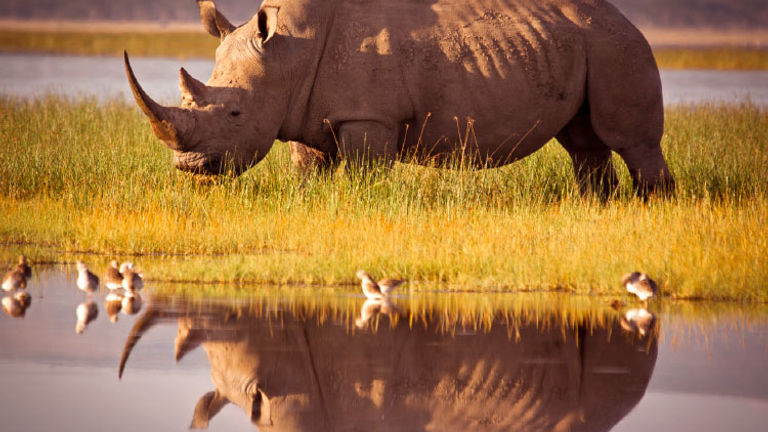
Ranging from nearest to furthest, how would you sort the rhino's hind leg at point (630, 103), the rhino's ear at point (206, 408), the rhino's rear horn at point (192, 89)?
the rhino's ear at point (206, 408) → the rhino's rear horn at point (192, 89) → the rhino's hind leg at point (630, 103)

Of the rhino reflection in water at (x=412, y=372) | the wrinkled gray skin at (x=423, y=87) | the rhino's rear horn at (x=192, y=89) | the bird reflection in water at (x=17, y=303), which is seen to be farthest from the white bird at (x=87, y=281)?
the rhino's rear horn at (x=192, y=89)

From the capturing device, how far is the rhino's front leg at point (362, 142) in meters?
10.2

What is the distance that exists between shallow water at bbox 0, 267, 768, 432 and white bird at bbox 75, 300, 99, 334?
0.14 ft

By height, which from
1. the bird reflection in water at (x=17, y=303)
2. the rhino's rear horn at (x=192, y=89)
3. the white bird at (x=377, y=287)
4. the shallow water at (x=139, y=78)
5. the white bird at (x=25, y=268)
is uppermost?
the shallow water at (x=139, y=78)

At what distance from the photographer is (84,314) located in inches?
266

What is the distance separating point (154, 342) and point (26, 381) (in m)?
0.84

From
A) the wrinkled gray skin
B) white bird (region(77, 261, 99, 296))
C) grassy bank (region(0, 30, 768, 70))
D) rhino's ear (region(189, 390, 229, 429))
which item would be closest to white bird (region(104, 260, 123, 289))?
white bird (region(77, 261, 99, 296))

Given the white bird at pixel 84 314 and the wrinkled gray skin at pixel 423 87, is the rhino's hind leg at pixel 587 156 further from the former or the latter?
the white bird at pixel 84 314

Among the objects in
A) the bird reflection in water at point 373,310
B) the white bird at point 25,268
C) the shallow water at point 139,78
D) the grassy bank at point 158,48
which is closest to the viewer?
the bird reflection in water at point 373,310

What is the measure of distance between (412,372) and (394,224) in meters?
3.73

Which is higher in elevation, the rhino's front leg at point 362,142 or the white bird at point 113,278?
the rhino's front leg at point 362,142

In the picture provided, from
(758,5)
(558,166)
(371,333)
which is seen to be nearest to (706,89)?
(558,166)

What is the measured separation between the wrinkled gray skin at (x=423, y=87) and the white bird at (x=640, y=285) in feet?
10.9

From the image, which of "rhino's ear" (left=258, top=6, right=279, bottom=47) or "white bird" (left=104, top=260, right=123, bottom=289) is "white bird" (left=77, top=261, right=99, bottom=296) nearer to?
"white bird" (left=104, top=260, right=123, bottom=289)
